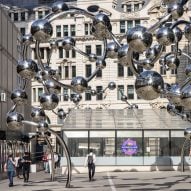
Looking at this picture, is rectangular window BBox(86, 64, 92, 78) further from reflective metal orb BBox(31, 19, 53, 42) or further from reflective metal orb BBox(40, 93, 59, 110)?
reflective metal orb BBox(31, 19, 53, 42)

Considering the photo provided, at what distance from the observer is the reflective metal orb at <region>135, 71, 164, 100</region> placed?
45.3 ft

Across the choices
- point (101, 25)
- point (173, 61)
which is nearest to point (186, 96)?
point (101, 25)

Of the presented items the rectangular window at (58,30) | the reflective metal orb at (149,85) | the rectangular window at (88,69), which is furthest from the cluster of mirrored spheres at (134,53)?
the rectangular window at (58,30)

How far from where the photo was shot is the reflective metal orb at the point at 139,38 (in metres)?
14.0

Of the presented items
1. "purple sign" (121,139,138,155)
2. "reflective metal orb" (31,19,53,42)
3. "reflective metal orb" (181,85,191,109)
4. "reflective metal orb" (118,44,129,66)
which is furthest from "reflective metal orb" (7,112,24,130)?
"purple sign" (121,139,138,155)

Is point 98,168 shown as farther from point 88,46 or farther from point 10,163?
point 88,46

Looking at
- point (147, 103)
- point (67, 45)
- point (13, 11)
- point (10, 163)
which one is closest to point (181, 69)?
point (147, 103)

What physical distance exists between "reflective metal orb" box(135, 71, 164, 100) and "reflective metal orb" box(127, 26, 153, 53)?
622 millimetres

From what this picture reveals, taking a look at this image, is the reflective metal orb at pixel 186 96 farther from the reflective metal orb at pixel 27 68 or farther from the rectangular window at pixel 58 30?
the rectangular window at pixel 58 30

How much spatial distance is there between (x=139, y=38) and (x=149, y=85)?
1.08m

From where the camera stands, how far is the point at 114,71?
309 feet

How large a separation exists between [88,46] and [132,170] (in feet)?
169

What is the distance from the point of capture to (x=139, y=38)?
45.8 ft

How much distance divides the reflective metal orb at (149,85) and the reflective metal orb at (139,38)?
24.5 inches
